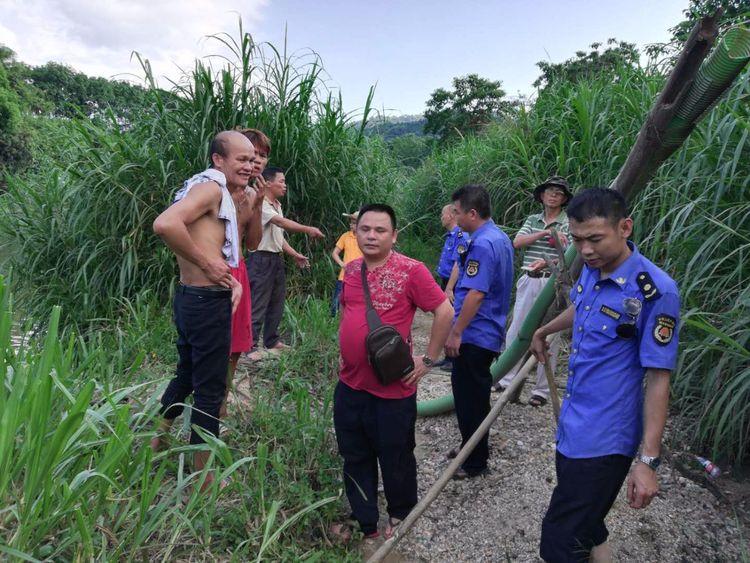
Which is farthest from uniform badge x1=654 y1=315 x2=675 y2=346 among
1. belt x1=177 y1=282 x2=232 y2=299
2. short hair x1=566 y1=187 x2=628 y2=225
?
belt x1=177 y1=282 x2=232 y2=299

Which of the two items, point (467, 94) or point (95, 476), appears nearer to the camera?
point (95, 476)

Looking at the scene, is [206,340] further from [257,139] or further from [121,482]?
[257,139]

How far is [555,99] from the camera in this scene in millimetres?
5980

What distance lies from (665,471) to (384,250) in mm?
2116

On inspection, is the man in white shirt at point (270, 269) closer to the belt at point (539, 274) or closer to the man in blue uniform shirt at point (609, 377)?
the belt at point (539, 274)

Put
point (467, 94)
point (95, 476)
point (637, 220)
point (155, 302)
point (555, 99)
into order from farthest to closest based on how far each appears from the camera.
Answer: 1. point (467, 94)
2. point (555, 99)
3. point (155, 302)
4. point (637, 220)
5. point (95, 476)

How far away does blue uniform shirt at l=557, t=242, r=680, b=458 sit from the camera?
5.32 feet

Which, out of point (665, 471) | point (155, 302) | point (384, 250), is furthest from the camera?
point (155, 302)

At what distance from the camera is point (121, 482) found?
1.90 m

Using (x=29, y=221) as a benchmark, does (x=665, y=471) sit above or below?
below

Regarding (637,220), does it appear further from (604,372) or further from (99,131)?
(99,131)

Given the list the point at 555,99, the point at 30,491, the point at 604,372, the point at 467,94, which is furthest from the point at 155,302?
the point at 467,94

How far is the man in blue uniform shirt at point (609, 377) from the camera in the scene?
1614mm

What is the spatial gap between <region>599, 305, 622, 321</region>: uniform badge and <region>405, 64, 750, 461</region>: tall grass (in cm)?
58
